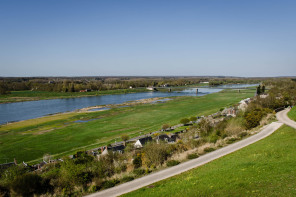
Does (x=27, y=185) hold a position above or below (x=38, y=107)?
above

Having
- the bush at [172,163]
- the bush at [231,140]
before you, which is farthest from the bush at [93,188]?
the bush at [231,140]

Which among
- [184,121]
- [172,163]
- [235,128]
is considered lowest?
[184,121]

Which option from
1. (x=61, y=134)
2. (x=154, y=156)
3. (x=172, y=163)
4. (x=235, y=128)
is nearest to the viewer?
(x=172, y=163)

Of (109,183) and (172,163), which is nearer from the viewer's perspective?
Result: (109,183)

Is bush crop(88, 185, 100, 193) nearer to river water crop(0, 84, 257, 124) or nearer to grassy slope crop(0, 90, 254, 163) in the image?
grassy slope crop(0, 90, 254, 163)

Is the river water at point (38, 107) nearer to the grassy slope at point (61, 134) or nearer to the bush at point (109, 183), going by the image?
the grassy slope at point (61, 134)

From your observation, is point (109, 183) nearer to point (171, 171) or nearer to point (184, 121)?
point (171, 171)

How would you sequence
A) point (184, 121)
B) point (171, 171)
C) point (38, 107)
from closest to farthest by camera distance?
1. point (171, 171)
2. point (184, 121)
3. point (38, 107)

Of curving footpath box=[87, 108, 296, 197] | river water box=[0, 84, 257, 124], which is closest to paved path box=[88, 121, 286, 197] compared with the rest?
curving footpath box=[87, 108, 296, 197]

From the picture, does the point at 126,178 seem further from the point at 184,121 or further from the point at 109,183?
the point at 184,121

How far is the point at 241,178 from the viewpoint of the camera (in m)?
12.3

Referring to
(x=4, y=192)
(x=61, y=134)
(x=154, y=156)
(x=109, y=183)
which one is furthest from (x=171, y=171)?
(x=61, y=134)

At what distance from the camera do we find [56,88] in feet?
445

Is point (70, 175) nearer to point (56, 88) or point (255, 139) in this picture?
point (255, 139)
